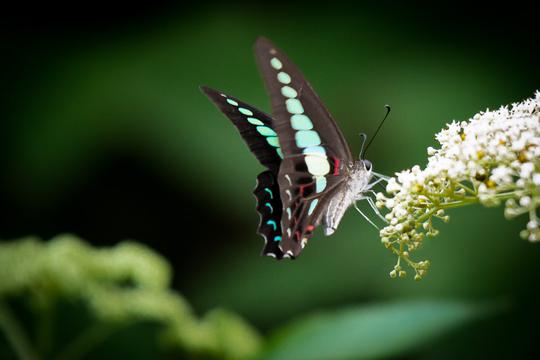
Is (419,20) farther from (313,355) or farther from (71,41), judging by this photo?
(313,355)

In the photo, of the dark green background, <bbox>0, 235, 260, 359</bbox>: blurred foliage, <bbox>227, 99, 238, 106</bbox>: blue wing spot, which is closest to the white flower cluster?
<bbox>227, 99, 238, 106</bbox>: blue wing spot

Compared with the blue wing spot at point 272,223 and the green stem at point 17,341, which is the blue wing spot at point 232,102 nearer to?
the blue wing spot at point 272,223

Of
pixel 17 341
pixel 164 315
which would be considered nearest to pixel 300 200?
pixel 164 315

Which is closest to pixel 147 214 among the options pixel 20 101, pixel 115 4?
pixel 20 101

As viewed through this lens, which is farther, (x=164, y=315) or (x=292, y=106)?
(x=164, y=315)

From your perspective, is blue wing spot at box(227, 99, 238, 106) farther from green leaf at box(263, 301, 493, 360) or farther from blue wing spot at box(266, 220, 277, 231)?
green leaf at box(263, 301, 493, 360)

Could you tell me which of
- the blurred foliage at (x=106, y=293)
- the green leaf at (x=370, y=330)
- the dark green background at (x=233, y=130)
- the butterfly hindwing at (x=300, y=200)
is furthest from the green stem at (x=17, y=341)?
the dark green background at (x=233, y=130)

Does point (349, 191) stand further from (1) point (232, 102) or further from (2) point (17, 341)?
(2) point (17, 341)
